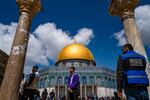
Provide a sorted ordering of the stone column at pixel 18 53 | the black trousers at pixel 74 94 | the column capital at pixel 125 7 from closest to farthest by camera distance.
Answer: the stone column at pixel 18 53, the black trousers at pixel 74 94, the column capital at pixel 125 7

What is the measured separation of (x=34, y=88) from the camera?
285 inches

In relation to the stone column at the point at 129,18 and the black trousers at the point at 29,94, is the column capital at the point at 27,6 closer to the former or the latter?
the black trousers at the point at 29,94

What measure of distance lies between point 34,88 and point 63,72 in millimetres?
39002

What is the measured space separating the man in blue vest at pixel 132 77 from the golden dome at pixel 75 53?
46114mm

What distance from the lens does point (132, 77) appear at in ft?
13.5

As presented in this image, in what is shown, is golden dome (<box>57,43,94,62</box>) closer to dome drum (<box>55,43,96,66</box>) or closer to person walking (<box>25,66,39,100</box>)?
dome drum (<box>55,43,96,66</box>)

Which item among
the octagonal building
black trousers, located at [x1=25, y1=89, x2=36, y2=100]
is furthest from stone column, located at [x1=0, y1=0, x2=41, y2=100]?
the octagonal building

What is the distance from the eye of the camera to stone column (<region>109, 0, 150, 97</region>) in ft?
23.2

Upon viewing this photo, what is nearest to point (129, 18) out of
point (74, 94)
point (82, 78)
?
point (74, 94)

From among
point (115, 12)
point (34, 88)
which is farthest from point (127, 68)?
point (115, 12)

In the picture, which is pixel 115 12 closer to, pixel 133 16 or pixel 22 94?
pixel 133 16

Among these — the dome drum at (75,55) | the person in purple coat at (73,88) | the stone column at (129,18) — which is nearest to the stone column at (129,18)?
the stone column at (129,18)

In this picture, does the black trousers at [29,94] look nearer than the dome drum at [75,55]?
Yes

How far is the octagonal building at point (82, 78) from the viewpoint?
44.7 m
